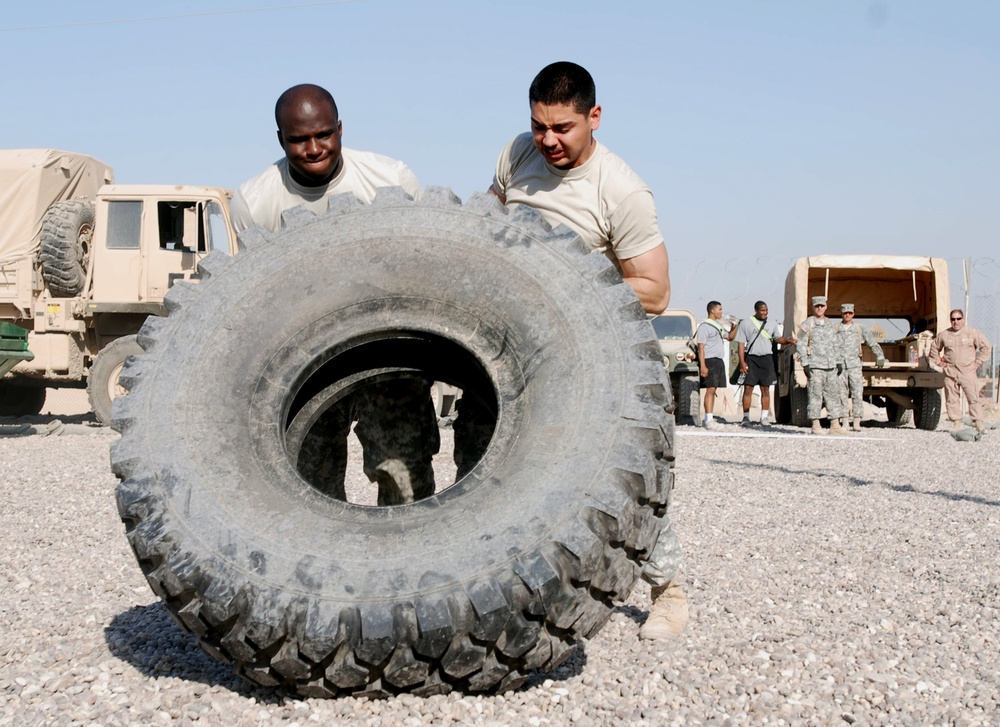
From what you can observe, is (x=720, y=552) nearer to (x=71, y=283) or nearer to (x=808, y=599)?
(x=808, y=599)

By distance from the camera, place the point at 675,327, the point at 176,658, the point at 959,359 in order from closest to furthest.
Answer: the point at 176,658 < the point at 959,359 < the point at 675,327

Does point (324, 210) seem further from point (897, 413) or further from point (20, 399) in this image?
point (897, 413)

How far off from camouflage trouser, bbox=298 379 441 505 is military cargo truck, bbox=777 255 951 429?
10.5 meters

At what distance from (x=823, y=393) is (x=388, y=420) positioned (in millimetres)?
10501

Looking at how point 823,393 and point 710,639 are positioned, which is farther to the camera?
point 823,393

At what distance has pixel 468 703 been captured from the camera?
256 centimetres

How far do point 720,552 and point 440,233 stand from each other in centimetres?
262

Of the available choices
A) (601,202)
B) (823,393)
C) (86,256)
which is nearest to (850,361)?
(823,393)

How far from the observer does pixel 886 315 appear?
695 inches

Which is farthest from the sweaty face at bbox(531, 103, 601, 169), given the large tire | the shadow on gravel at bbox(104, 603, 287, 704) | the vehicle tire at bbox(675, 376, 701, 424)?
the vehicle tire at bbox(675, 376, 701, 424)

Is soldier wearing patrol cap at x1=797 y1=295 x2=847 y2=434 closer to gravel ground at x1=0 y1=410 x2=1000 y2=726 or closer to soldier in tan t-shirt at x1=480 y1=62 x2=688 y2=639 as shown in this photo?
gravel ground at x1=0 y1=410 x2=1000 y2=726

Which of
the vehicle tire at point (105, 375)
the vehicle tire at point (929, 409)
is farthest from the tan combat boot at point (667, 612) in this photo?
the vehicle tire at point (929, 409)

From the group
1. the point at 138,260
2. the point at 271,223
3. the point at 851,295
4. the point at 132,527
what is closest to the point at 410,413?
the point at 271,223

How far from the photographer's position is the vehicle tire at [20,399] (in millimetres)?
15891
